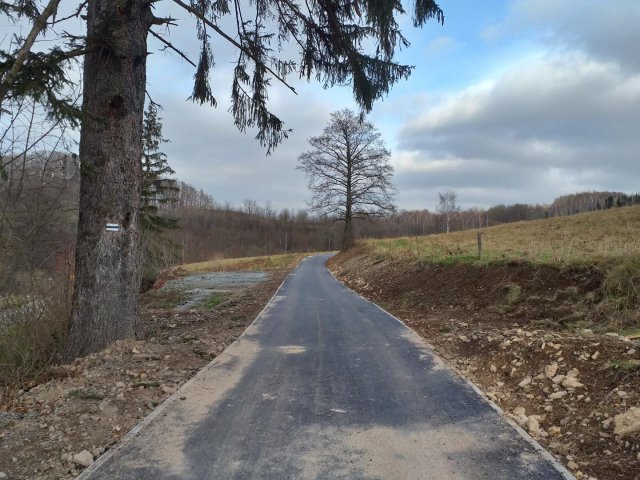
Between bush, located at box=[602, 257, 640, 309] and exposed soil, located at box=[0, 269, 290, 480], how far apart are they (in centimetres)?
633

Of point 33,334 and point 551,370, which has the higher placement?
point 33,334

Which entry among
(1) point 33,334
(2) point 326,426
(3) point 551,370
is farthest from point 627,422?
(1) point 33,334

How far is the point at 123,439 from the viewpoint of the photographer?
4.10 m

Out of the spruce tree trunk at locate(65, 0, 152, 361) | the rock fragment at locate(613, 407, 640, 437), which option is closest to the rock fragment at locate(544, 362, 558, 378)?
the rock fragment at locate(613, 407, 640, 437)

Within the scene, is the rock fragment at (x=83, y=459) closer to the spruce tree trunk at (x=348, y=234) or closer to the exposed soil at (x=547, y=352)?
the exposed soil at (x=547, y=352)

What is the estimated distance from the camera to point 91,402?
4.84m

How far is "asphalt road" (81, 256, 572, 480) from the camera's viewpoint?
3.66m

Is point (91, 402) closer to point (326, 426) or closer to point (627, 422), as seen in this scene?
point (326, 426)

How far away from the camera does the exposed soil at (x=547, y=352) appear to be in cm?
405

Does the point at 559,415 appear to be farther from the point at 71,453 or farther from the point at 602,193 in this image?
the point at 602,193

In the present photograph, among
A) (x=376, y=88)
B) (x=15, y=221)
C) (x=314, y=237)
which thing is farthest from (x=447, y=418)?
(x=314, y=237)

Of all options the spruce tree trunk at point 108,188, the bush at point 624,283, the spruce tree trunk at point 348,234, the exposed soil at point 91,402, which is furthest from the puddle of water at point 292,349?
the spruce tree trunk at point 348,234

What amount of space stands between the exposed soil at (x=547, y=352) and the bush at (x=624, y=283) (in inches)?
10.7

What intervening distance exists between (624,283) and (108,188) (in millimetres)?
8016
